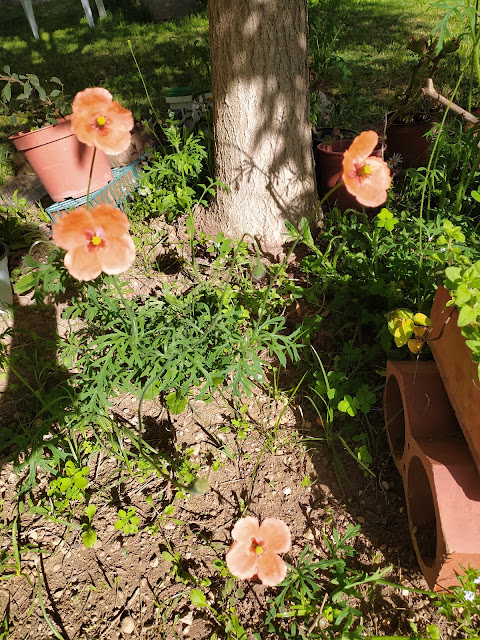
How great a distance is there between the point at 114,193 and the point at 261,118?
1170 mm

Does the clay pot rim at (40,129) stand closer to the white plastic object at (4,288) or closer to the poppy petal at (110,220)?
the white plastic object at (4,288)

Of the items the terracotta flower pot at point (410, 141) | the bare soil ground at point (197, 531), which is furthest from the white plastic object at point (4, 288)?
the terracotta flower pot at point (410, 141)

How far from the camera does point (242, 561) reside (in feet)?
4.06

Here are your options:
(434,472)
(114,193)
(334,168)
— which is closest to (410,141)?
(334,168)

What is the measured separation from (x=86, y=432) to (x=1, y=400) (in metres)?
0.52

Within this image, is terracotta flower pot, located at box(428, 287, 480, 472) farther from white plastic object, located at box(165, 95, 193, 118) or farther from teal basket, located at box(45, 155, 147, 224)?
white plastic object, located at box(165, 95, 193, 118)

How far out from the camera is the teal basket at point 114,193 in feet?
9.27

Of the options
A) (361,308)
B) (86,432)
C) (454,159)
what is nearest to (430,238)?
(361,308)

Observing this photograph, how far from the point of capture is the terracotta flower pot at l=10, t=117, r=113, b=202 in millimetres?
2584

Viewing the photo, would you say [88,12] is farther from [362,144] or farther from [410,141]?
[362,144]

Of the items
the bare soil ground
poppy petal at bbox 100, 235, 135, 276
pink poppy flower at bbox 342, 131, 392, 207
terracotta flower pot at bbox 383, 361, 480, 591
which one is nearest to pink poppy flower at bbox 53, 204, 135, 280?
poppy petal at bbox 100, 235, 135, 276

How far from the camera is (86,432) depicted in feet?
6.30

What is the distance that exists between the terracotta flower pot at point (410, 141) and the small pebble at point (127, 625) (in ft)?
9.49

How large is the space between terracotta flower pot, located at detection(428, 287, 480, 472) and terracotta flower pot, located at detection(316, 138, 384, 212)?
1.37m
